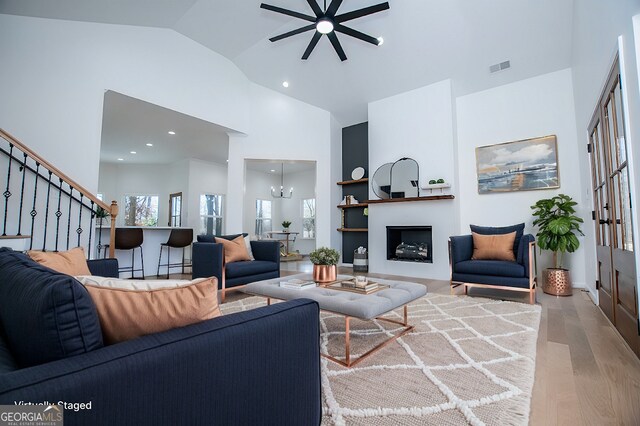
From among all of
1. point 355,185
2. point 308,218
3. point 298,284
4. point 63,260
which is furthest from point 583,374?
point 308,218

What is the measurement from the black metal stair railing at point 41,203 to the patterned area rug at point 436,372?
127 inches

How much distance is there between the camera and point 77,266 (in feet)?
6.19

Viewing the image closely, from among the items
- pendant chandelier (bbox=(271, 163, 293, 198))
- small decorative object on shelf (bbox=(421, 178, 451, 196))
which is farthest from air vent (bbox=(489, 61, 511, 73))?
pendant chandelier (bbox=(271, 163, 293, 198))

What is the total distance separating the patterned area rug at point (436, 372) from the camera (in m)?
1.36

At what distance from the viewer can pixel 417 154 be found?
5.24 metres

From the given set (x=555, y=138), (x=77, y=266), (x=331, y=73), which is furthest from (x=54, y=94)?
(x=555, y=138)

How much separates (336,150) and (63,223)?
16.1ft

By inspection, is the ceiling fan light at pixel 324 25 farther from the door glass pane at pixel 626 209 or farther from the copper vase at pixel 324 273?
the door glass pane at pixel 626 209

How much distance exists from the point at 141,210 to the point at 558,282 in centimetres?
978

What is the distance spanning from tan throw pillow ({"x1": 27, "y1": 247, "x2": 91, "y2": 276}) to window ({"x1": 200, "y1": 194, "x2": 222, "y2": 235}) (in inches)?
260

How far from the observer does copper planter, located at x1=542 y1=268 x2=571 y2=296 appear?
3736 millimetres

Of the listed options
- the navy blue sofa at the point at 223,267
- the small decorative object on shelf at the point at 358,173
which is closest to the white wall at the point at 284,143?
the small decorative object on shelf at the point at 358,173

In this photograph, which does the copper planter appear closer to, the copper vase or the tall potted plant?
the tall potted plant

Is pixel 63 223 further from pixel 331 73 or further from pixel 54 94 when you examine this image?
pixel 331 73
